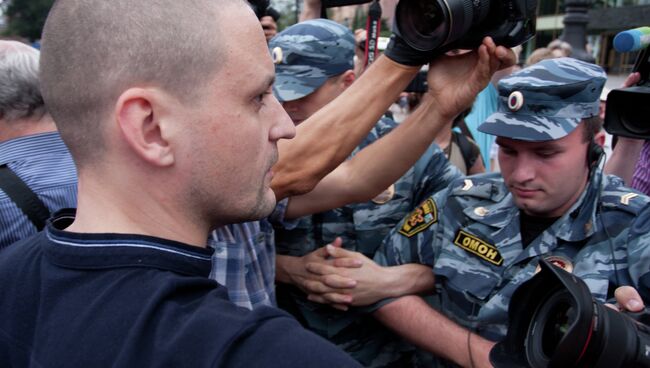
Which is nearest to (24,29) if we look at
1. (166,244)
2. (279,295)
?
(279,295)

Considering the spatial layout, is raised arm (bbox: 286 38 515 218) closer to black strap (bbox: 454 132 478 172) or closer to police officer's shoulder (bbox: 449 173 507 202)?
police officer's shoulder (bbox: 449 173 507 202)

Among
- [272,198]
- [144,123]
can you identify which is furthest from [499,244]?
[144,123]

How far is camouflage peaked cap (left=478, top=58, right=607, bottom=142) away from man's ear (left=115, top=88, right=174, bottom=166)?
1388mm

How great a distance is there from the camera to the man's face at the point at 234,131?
1.00 m

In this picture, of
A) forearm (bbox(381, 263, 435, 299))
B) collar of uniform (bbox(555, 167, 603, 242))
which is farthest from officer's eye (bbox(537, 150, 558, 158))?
forearm (bbox(381, 263, 435, 299))

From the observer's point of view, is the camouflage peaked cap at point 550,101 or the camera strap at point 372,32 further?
the camera strap at point 372,32

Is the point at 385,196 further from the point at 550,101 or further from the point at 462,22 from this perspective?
the point at 462,22

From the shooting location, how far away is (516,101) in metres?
2.06

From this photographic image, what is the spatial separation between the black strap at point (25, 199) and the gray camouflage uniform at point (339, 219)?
885 millimetres

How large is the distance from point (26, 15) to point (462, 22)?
20.2 m

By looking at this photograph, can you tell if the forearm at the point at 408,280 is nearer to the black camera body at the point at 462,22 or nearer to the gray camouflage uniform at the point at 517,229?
the gray camouflage uniform at the point at 517,229

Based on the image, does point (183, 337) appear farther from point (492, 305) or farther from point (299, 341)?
point (492, 305)

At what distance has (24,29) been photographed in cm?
1827

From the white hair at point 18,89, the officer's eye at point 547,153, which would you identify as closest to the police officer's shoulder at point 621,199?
the officer's eye at point 547,153
